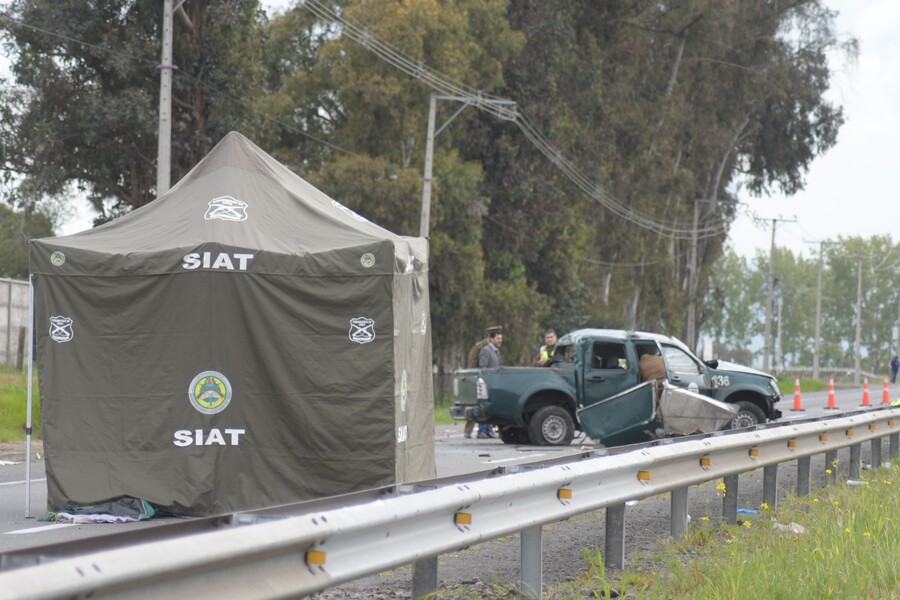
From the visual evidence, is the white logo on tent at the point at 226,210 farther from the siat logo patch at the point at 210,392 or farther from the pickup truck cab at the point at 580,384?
the pickup truck cab at the point at 580,384

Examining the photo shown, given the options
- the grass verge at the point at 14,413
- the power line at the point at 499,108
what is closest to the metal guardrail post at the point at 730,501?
the grass verge at the point at 14,413

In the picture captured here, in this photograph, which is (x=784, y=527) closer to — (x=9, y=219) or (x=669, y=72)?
(x=669, y=72)

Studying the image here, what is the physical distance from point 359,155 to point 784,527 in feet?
98.7

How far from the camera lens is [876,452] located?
15.8 metres

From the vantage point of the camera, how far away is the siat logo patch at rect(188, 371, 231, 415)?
37.7 feet

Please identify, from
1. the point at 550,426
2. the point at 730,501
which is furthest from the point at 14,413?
the point at 730,501

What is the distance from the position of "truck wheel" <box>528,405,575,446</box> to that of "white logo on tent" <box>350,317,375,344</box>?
9.18m

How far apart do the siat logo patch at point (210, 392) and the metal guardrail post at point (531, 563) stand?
4.93m

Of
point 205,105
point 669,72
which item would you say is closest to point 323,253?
point 205,105

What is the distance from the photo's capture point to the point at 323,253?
38.7 feet

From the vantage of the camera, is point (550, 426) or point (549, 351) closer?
point (550, 426)

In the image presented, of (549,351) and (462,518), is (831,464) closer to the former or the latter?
(549,351)

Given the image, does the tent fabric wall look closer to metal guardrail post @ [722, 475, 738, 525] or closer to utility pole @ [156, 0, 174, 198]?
metal guardrail post @ [722, 475, 738, 525]

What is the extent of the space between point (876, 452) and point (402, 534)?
11.2 meters
